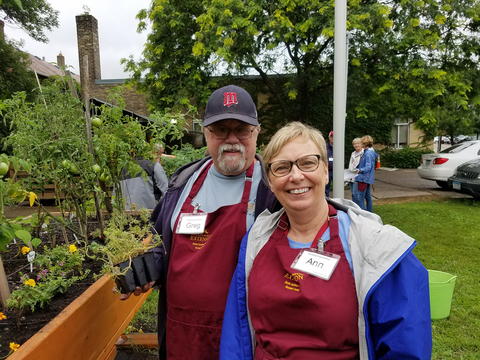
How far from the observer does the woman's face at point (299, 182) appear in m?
1.45

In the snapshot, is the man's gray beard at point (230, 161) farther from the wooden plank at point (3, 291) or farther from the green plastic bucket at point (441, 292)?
the green plastic bucket at point (441, 292)

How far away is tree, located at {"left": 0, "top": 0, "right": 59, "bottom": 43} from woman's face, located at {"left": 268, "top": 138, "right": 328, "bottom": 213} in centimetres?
1188

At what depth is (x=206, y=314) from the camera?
5.65 ft

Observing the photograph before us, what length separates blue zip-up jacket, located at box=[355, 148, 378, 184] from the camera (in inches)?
269

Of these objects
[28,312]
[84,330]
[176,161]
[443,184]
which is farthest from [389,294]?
[443,184]

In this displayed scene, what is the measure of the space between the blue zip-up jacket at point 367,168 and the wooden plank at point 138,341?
213 inches

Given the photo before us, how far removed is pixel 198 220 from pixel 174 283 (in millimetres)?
354

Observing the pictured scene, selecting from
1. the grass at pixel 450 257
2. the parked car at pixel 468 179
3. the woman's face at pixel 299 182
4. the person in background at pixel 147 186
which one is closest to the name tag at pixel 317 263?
the woman's face at pixel 299 182

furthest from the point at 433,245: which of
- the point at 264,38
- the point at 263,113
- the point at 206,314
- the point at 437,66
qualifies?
the point at 263,113

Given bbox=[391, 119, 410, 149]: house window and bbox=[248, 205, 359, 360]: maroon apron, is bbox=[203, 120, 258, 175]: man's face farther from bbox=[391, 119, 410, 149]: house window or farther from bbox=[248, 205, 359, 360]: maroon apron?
bbox=[391, 119, 410, 149]: house window

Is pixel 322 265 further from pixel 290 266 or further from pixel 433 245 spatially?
pixel 433 245

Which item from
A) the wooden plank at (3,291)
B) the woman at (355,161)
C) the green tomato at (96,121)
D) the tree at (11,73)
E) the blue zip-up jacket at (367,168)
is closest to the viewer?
the wooden plank at (3,291)

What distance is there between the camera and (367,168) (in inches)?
269

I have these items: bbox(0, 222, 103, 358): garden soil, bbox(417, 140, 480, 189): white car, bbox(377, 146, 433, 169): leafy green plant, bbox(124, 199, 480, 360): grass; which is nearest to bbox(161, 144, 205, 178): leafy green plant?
bbox(124, 199, 480, 360): grass
